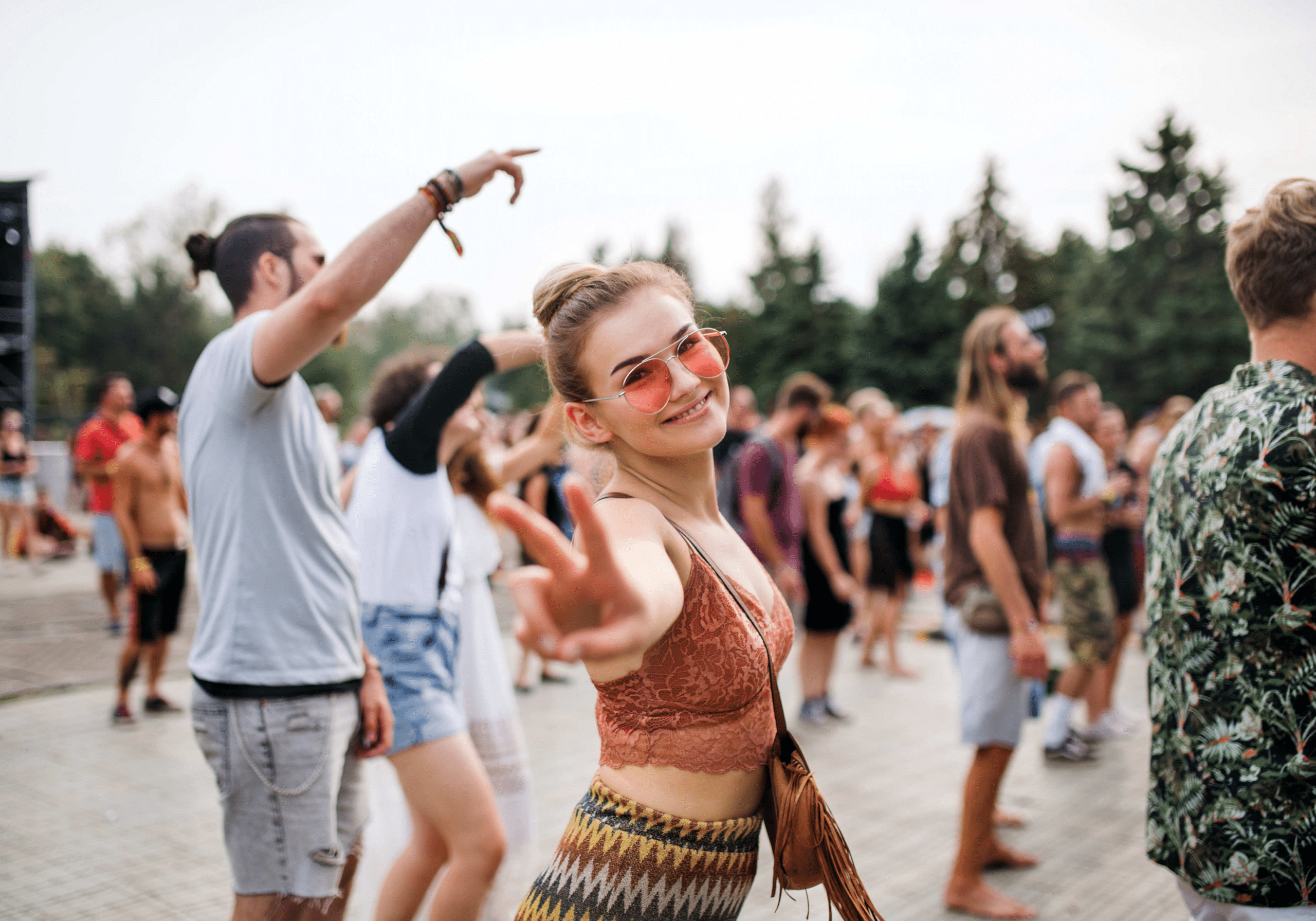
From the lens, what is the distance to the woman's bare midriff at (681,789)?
63.7 inches

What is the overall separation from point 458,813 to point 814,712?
4289mm

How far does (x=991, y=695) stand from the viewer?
3.79 m

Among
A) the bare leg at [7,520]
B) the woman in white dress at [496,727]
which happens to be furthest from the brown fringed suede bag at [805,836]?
the bare leg at [7,520]

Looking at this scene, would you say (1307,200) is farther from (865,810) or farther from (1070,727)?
(1070,727)

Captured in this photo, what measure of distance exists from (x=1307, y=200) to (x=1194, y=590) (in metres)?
0.94

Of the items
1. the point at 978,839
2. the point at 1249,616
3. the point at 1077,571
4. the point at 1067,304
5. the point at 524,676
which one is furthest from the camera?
the point at 1067,304

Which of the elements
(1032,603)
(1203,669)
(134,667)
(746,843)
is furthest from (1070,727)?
(134,667)

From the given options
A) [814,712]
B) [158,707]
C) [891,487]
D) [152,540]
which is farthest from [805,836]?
[891,487]

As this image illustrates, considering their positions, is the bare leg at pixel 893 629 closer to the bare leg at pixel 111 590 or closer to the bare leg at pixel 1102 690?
the bare leg at pixel 1102 690

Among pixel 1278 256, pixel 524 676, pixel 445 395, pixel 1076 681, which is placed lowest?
pixel 524 676

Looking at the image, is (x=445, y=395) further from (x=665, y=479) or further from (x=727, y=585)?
(x=727, y=585)

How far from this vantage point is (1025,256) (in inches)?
1876

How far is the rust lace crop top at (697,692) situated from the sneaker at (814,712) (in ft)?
17.0

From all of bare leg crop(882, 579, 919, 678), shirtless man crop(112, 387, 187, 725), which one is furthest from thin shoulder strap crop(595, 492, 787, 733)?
bare leg crop(882, 579, 919, 678)
